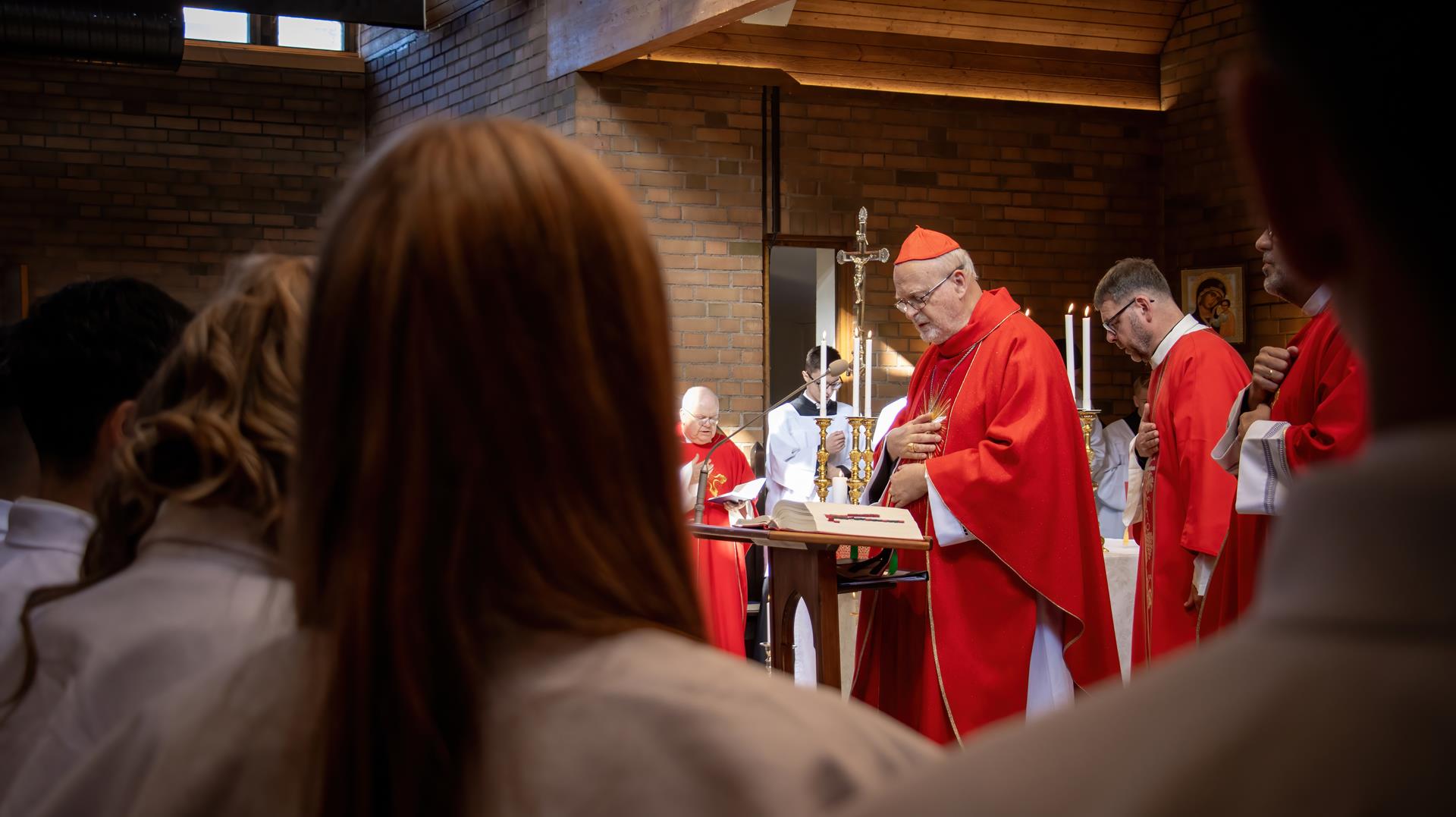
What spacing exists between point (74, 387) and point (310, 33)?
962 cm

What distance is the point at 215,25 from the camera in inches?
411

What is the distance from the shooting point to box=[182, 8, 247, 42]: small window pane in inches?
408

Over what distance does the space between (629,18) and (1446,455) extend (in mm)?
8347

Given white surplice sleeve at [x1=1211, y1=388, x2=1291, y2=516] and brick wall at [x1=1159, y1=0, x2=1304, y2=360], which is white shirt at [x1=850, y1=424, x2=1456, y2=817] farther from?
brick wall at [x1=1159, y1=0, x2=1304, y2=360]

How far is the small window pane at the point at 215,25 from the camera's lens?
10.4m

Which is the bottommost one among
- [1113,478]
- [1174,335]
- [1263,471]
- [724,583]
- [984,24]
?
[724,583]

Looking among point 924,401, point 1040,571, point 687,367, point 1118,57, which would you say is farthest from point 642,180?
point 1040,571

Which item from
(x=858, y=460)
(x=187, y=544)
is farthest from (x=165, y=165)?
(x=187, y=544)

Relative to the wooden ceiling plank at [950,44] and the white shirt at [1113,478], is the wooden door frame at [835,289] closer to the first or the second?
the wooden ceiling plank at [950,44]

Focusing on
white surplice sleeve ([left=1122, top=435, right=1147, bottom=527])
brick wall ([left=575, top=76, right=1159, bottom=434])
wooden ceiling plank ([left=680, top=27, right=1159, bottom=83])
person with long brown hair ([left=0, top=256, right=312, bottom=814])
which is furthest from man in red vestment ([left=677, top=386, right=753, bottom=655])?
person with long brown hair ([left=0, top=256, right=312, bottom=814])

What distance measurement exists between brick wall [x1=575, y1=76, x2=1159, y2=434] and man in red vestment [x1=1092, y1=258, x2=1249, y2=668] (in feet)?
13.4

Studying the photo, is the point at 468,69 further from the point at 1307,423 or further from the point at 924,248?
the point at 1307,423

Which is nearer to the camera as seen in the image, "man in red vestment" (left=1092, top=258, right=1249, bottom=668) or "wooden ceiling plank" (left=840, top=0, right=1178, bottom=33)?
"man in red vestment" (left=1092, top=258, right=1249, bottom=668)

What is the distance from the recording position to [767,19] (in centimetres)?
910
